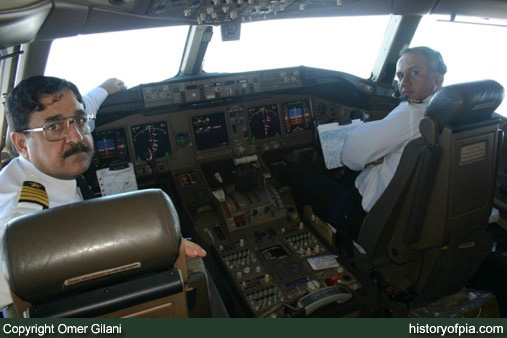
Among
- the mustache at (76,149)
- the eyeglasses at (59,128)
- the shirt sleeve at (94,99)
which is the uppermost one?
the shirt sleeve at (94,99)

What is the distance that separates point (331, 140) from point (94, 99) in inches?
68.7

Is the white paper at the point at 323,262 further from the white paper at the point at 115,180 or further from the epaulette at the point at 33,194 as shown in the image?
the epaulette at the point at 33,194

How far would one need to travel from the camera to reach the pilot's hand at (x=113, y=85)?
243 cm

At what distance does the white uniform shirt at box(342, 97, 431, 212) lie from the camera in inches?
80.3

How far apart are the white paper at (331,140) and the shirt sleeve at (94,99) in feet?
5.23

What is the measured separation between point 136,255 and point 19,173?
36.5 inches

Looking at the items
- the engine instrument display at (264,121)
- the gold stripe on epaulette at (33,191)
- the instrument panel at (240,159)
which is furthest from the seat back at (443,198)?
the gold stripe on epaulette at (33,191)

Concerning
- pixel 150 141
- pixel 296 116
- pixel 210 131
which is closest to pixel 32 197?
pixel 150 141

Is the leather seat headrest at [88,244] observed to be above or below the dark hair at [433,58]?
below

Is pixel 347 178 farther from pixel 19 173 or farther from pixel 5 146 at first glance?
pixel 5 146

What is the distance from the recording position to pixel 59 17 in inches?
68.4

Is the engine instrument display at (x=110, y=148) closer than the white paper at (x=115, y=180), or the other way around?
the white paper at (x=115, y=180)

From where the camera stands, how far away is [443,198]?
5.87ft

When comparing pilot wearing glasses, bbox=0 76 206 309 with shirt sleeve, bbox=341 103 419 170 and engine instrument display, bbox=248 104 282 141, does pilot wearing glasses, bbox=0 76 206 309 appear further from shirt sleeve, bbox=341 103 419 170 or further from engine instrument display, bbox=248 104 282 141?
Answer: engine instrument display, bbox=248 104 282 141
